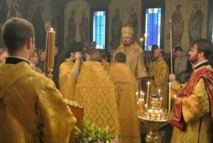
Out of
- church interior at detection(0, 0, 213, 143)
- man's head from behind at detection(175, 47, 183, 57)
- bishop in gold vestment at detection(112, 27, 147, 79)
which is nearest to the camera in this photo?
bishop in gold vestment at detection(112, 27, 147, 79)

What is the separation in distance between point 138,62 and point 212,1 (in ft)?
15.9

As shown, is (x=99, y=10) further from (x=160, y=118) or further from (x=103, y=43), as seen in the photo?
(x=160, y=118)

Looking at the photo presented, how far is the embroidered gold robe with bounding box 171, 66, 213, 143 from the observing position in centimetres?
336

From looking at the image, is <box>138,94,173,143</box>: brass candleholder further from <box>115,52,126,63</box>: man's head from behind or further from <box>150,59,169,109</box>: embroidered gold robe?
<box>150,59,169,109</box>: embroidered gold robe

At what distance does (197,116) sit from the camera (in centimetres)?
338

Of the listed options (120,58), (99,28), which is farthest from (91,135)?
(99,28)

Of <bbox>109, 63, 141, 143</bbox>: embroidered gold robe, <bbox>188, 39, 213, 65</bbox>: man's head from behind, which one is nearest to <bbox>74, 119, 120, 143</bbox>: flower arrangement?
<bbox>188, 39, 213, 65</bbox>: man's head from behind

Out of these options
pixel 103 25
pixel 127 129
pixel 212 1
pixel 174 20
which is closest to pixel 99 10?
pixel 103 25

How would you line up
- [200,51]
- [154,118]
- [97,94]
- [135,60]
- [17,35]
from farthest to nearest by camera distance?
[135,60], [97,94], [200,51], [154,118], [17,35]

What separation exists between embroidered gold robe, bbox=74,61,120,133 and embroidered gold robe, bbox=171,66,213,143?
1272 millimetres

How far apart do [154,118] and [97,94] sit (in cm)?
181

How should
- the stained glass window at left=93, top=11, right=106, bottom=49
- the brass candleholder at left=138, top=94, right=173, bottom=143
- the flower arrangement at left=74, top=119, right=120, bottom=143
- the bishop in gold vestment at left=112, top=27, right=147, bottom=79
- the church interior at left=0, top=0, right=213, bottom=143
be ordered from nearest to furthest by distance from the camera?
the flower arrangement at left=74, top=119, right=120, bottom=143 < the brass candleholder at left=138, top=94, right=173, bottom=143 < the bishop in gold vestment at left=112, top=27, right=147, bottom=79 < the church interior at left=0, top=0, right=213, bottom=143 < the stained glass window at left=93, top=11, right=106, bottom=49

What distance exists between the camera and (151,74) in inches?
317

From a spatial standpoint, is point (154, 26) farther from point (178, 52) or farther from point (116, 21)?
point (178, 52)
